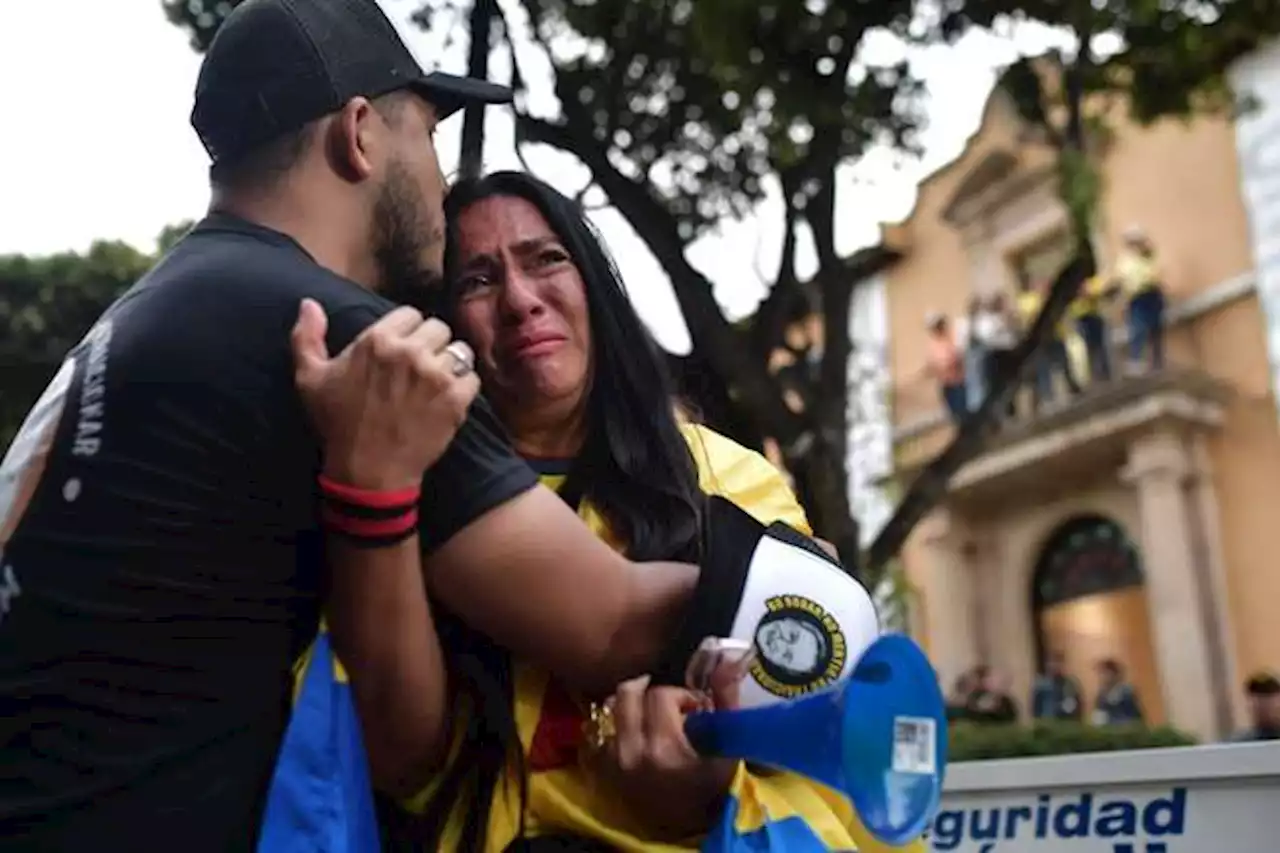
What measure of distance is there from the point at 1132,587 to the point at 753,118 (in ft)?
33.5

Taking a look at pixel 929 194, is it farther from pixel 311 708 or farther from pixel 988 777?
pixel 311 708

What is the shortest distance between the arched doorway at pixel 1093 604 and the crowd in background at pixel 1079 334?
1874 mm

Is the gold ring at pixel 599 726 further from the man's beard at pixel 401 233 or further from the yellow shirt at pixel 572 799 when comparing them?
the man's beard at pixel 401 233

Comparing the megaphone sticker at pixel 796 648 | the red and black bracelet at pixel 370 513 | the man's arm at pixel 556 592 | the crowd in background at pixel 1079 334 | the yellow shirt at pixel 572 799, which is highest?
the crowd in background at pixel 1079 334

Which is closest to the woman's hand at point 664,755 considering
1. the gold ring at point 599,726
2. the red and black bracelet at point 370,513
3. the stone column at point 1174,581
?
the gold ring at point 599,726

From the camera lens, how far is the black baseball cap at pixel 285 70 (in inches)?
68.3

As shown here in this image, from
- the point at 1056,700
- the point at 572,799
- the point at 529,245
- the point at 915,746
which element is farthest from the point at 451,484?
the point at 1056,700

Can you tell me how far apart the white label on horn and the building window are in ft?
54.8

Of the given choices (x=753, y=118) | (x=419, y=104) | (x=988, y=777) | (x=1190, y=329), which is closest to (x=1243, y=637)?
(x=1190, y=329)

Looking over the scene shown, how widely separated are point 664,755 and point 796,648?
20 centimetres

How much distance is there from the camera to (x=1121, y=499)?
1753 centimetres

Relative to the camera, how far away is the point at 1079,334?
17.2 metres

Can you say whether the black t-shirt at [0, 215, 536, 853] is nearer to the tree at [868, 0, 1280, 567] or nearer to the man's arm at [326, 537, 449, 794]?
the man's arm at [326, 537, 449, 794]

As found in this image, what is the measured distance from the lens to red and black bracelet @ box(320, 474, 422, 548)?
1506 millimetres
